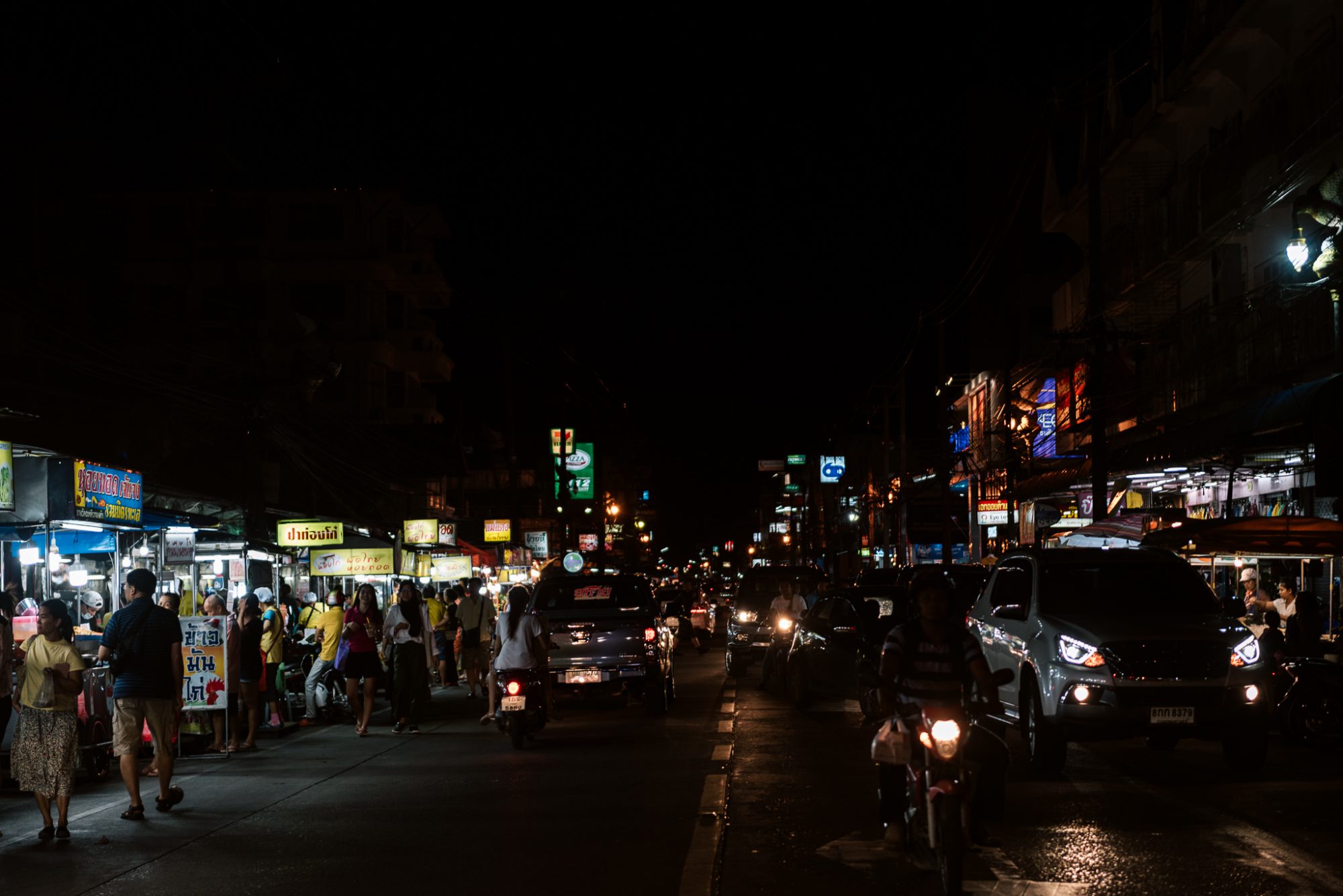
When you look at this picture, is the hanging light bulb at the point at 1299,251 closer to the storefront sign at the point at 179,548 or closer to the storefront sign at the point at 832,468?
the storefront sign at the point at 179,548

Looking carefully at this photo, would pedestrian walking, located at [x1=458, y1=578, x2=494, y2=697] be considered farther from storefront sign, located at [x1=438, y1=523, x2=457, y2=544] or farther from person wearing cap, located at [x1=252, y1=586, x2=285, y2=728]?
storefront sign, located at [x1=438, y1=523, x2=457, y2=544]

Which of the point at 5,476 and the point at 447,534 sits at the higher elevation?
the point at 5,476

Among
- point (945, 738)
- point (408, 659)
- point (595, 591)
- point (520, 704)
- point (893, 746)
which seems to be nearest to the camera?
point (945, 738)

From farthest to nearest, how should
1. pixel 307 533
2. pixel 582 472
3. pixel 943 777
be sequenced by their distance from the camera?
pixel 582 472 → pixel 307 533 → pixel 943 777

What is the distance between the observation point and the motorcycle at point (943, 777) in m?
7.67

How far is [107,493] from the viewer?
18141 millimetres

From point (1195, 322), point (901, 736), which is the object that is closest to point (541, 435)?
point (1195, 322)

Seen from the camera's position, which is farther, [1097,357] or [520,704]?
[1097,357]

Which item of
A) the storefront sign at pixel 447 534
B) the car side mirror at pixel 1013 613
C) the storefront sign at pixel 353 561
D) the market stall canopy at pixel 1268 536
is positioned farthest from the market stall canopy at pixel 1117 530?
the storefront sign at pixel 447 534

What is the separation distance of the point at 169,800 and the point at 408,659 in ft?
23.2

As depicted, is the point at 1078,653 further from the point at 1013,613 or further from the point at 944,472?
the point at 944,472

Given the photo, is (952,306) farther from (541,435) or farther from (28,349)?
(541,435)

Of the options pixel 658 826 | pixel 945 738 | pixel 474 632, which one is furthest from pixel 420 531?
pixel 945 738

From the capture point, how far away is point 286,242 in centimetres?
6262
